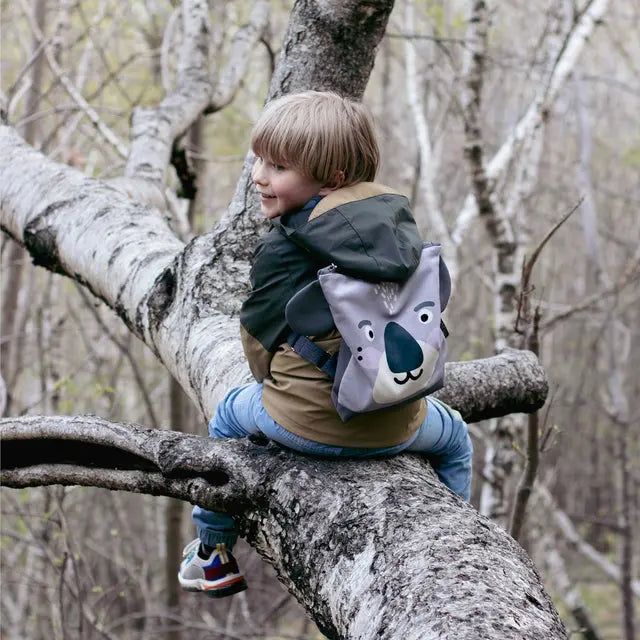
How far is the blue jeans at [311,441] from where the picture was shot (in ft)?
5.07

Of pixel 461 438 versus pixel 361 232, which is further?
pixel 461 438

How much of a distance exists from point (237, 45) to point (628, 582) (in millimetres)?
4927

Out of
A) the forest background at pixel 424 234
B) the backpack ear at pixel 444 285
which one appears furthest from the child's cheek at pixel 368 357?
the forest background at pixel 424 234

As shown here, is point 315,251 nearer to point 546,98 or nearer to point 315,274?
point 315,274

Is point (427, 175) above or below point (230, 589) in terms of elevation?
above

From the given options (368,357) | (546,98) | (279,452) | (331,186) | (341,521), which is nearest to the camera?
(341,521)

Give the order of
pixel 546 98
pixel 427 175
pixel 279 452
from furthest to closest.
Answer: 1. pixel 427 175
2. pixel 546 98
3. pixel 279 452

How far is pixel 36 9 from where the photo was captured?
582 cm

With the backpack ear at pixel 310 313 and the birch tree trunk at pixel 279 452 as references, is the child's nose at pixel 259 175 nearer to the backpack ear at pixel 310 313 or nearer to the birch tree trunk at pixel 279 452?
the backpack ear at pixel 310 313

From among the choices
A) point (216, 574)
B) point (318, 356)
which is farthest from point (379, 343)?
point (216, 574)

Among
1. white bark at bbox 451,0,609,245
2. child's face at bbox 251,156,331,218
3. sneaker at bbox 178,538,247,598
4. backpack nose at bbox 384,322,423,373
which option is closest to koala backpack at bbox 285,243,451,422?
backpack nose at bbox 384,322,423,373

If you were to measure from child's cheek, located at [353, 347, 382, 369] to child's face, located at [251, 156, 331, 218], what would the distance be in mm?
378

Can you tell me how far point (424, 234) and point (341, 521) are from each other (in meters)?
5.46

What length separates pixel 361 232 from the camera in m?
1.47
